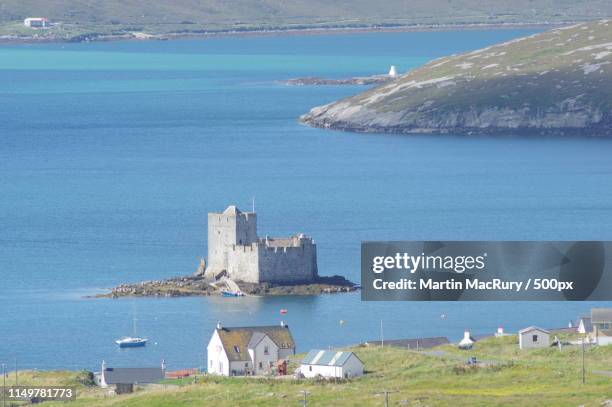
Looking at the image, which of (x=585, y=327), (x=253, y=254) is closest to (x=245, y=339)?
(x=585, y=327)

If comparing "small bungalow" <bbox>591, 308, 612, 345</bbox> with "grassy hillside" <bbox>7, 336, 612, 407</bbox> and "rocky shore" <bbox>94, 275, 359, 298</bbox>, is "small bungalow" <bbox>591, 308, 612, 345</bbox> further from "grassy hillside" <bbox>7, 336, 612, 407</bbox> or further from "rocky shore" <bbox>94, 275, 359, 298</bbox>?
"rocky shore" <bbox>94, 275, 359, 298</bbox>

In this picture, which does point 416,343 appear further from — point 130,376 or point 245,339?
point 130,376

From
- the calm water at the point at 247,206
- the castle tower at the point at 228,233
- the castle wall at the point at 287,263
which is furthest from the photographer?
the castle tower at the point at 228,233

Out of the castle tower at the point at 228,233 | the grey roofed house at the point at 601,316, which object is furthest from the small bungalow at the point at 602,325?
the castle tower at the point at 228,233

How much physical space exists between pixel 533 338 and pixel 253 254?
3605 cm

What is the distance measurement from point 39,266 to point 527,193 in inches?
1842

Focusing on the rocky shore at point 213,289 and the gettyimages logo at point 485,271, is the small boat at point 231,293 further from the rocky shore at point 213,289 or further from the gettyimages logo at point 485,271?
the gettyimages logo at point 485,271

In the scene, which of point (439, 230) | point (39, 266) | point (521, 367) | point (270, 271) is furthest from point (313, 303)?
point (521, 367)

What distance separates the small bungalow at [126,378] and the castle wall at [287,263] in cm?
3357

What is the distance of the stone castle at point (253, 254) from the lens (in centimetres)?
10419

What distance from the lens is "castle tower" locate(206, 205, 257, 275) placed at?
105 m

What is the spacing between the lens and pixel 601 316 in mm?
73000

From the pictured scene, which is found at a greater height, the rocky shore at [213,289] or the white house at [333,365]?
the rocky shore at [213,289]

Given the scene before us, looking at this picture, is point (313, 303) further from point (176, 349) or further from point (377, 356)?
point (377, 356)
